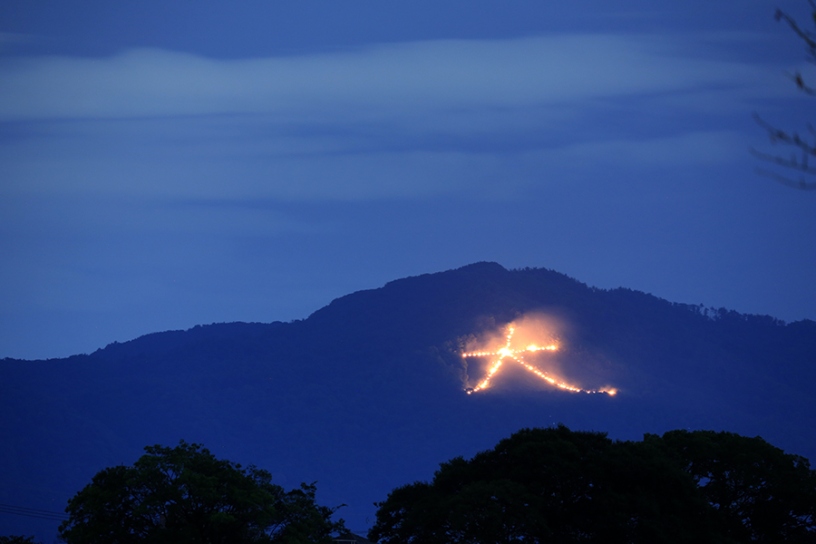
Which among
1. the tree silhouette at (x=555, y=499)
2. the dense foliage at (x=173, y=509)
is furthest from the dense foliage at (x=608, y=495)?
the dense foliage at (x=173, y=509)

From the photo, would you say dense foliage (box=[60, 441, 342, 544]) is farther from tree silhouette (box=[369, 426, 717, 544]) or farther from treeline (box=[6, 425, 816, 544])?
tree silhouette (box=[369, 426, 717, 544])

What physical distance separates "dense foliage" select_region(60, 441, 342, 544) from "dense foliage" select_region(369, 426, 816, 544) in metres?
6.30

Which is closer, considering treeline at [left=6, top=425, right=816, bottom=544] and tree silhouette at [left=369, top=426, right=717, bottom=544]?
treeline at [left=6, top=425, right=816, bottom=544]

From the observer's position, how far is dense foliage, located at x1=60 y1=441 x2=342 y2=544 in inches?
1699

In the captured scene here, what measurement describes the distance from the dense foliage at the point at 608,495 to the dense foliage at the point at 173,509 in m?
6.30

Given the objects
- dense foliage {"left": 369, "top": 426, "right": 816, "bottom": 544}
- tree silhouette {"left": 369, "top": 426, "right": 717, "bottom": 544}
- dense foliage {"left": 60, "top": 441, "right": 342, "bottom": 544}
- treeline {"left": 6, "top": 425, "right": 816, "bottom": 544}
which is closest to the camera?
dense foliage {"left": 60, "top": 441, "right": 342, "bottom": 544}

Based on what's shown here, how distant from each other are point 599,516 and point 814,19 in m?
34.8

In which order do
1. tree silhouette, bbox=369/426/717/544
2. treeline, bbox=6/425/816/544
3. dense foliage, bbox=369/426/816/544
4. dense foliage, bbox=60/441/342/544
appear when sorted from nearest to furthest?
dense foliage, bbox=60/441/342/544
treeline, bbox=6/425/816/544
tree silhouette, bbox=369/426/717/544
dense foliage, bbox=369/426/816/544

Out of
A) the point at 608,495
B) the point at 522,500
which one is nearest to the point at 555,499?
the point at 608,495

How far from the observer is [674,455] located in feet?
175

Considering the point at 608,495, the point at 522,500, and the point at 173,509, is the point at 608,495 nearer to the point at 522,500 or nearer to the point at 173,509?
the point at 522,500

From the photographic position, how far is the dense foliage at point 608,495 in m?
45.9

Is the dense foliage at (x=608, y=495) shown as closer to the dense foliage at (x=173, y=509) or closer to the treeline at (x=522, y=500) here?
the treeline at (x=522, y=500)

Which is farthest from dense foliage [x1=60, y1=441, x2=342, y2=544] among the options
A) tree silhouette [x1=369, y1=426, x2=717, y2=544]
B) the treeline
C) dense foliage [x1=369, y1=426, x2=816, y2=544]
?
dense foliage [x1=369, y1=426, x2=816, y2=544]
